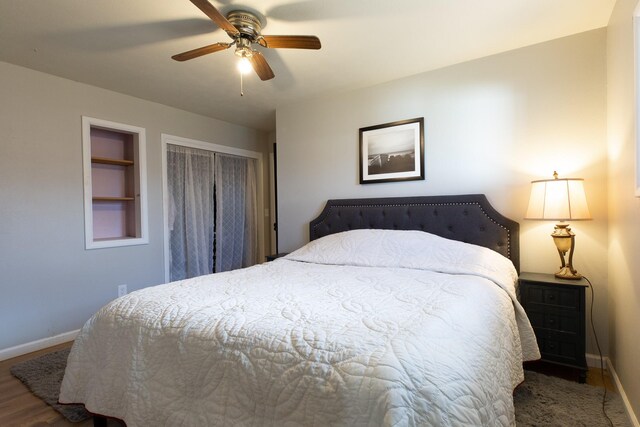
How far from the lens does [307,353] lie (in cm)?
97

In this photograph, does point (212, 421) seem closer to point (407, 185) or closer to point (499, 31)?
point (407, 185)

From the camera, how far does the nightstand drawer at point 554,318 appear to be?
202cm

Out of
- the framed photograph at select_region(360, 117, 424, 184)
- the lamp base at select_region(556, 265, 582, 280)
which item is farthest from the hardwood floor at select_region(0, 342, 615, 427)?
the framed photograph at select_region(360, 117, 424, 184)

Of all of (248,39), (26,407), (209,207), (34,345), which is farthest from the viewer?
(209,207)

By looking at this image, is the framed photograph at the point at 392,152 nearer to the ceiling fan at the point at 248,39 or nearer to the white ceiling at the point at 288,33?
the white ceiling at the point at 288,33

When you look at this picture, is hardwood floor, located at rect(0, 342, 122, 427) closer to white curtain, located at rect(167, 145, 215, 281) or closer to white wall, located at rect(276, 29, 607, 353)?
white curtain, located at rect(167, 145, 215, 281)

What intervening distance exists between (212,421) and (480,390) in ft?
2.74

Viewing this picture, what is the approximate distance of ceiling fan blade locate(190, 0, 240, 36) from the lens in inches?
59.5

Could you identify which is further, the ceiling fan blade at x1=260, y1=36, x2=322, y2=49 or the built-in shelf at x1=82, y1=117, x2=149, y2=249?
the built-in shelf at x1=82, y1=117, x2=149, y2=249

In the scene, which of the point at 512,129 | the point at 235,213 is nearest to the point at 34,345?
A: the point at 235,213

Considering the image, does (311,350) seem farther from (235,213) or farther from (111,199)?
(235,213)

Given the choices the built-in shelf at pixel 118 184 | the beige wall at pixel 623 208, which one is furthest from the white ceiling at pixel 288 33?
the built-in shelf at pixel 118 184

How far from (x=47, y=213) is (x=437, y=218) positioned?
331 centimetres

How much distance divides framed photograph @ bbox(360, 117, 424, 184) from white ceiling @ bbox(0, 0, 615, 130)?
0.46m
